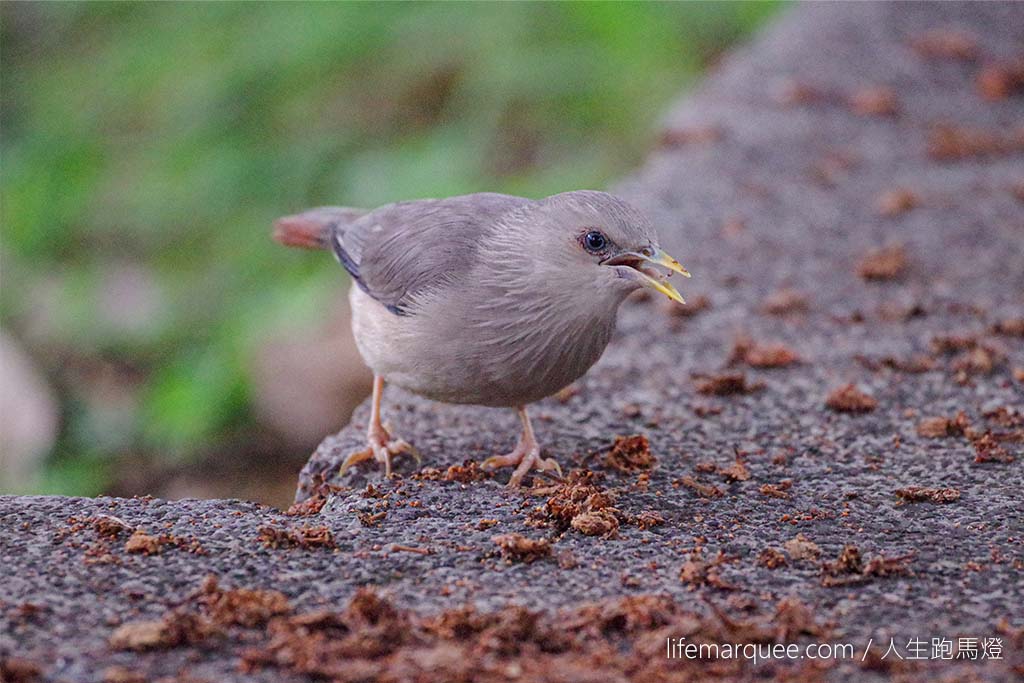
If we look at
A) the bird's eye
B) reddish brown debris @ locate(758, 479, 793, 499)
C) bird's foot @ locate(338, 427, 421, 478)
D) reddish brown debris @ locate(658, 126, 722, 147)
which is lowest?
reddish brown debris @ locate(758, 479, 793, 499)

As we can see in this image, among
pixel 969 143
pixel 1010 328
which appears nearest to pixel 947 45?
pixel 969 143

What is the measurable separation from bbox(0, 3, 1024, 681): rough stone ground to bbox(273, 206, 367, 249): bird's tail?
0.57 m

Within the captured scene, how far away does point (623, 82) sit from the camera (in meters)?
7.98

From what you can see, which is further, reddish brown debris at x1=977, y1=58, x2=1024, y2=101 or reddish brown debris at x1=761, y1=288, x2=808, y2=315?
reddish brown debris at x1=977, y1=58, x2=1024, y2=101

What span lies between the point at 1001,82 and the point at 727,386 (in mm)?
3749

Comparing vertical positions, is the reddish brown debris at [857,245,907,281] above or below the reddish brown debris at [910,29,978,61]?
below

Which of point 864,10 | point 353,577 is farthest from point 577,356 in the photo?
point 864,10

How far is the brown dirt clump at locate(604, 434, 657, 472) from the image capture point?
344cm

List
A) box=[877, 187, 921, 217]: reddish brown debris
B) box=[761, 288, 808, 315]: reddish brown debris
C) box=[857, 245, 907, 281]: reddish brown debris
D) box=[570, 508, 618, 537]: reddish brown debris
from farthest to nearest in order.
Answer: box=[877, 187, 921, 217]: reddish brown debris < box=[857, 245, 907, 281]: reddish brown debris < box=[761, 288, 808, 315]: reddish brown debris < box=[570, 508, 618, 537]: reddish brown debris

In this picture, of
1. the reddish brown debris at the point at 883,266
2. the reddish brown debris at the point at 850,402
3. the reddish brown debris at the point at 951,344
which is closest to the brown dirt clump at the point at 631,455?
the reddish brown debris at the point at 850,402

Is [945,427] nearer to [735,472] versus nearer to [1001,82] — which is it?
[735,472]

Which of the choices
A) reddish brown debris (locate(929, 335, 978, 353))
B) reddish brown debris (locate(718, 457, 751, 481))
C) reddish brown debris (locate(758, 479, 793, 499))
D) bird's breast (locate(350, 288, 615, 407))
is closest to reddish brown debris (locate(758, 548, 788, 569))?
reddish brown debris (locate(758, 479, 793, 499))

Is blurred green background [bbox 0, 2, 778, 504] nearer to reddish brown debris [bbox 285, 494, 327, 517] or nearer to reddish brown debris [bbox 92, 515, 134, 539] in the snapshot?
reddish brown debris [bbox 285, 494, 327, 517]

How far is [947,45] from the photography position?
7.29 m
